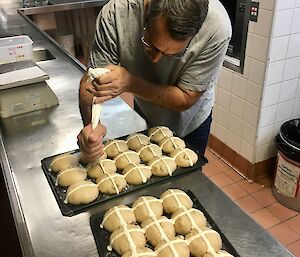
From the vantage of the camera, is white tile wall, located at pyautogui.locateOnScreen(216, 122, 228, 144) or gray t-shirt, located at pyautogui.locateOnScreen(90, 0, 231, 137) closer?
gray t-shirt, located at pyautogui.locateOnScreen(90, 0, 231, 137)

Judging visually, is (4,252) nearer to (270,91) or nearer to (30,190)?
(30,190)

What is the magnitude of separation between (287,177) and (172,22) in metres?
1.43

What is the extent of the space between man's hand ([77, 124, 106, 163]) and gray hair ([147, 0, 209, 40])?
0.35m

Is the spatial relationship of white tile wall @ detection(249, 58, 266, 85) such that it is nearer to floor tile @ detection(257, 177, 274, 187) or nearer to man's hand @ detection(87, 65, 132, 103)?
floor tile @ detection(257, 177, 274, 187)

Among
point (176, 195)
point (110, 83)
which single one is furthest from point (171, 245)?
point (110, 83)

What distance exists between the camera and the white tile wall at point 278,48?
74.2 inches

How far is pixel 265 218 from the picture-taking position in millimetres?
2027

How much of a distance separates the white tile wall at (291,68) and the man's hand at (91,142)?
1.31 meters

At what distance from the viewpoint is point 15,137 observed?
131 centimetres

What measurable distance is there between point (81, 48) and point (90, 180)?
2647 millimetres

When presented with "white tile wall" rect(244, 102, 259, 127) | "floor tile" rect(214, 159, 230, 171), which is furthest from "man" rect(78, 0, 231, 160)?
"floor tile" rect(214, 159, 230, 171)

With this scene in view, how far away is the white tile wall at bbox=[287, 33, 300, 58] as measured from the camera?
1926 mm

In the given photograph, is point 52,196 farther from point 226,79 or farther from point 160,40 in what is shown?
point 226,79

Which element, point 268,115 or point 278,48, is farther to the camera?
point 268,115
